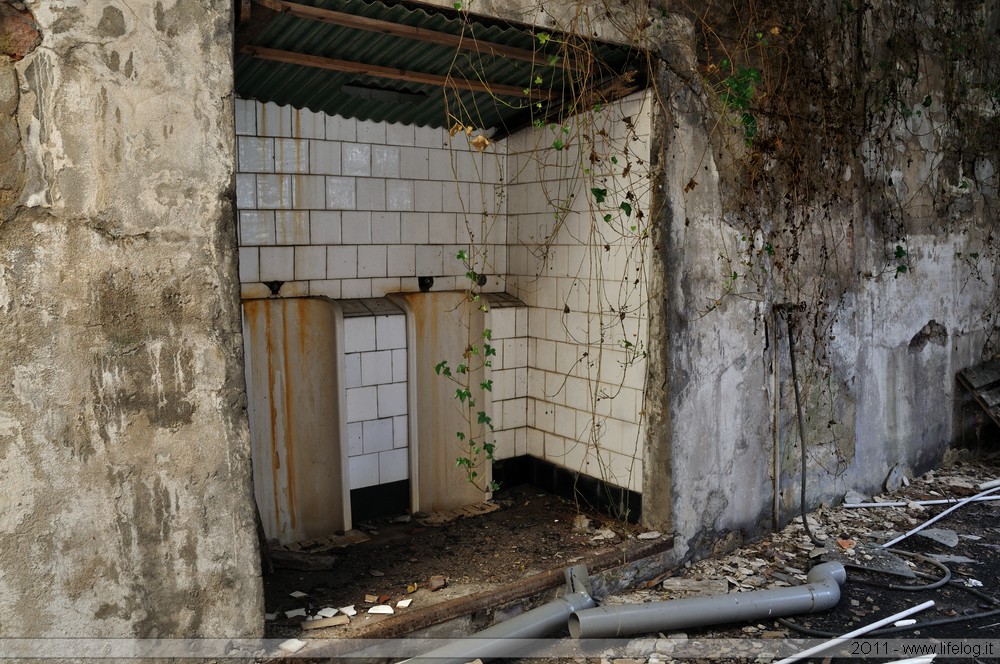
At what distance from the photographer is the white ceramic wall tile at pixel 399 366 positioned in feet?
15.4

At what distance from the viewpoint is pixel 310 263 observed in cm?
441

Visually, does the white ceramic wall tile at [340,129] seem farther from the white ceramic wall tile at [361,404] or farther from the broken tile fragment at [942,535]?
the broken tile fragment at [942,535]

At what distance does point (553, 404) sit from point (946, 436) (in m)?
3.40

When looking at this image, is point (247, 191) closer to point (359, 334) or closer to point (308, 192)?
point (308, 192)

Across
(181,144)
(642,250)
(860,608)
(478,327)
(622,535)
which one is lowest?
(860,608)

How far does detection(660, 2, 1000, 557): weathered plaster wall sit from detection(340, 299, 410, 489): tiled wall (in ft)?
5.41

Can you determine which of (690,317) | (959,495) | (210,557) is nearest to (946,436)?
(959,495)

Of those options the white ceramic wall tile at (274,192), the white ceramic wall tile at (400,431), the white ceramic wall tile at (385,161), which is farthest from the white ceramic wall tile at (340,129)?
the white ceramic wall tile at (400,431)

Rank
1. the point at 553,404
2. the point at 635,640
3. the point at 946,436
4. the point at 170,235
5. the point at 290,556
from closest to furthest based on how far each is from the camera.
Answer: the point at 170,235
the point at 635,640
the point at 290,556
the point at 553,404
the point at 946,436

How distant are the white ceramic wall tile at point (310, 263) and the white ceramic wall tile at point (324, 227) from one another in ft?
0.20

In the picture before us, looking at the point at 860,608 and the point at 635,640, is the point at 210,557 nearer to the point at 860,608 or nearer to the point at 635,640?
the point at 635,640

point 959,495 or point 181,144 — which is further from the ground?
point 181,144

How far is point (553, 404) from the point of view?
4.96 m

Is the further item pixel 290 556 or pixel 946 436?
pixel 946 436
